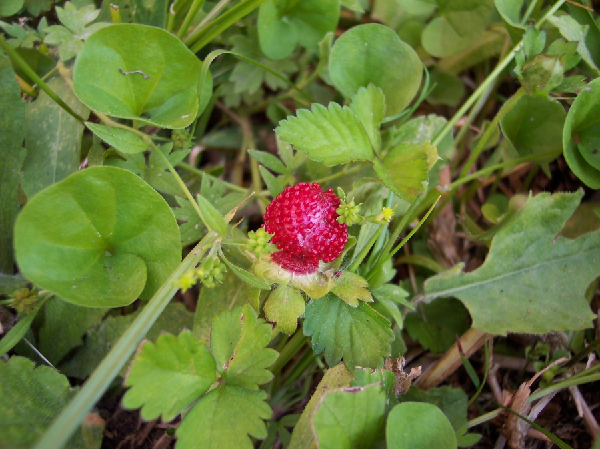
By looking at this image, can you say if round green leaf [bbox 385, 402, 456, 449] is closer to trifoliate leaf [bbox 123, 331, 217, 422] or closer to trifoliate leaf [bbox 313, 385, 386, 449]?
trifoliate leaf [bbox 313, 385, 386, 449]

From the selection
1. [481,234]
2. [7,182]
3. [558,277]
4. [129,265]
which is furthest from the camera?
[481,234]

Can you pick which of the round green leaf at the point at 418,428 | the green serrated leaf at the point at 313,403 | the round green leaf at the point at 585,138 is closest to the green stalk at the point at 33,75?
the green serrated leaf at the point at 313,403

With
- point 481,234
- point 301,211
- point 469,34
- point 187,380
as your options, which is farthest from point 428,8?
point 187,380

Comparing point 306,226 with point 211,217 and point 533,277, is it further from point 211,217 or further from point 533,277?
point 533,277

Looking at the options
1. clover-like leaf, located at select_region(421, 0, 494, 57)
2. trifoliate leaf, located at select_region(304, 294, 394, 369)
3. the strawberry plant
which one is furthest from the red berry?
clover-like leaf, located at select_region(421, 0, 494, 57)

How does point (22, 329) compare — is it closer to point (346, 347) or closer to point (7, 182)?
point (7, 182)

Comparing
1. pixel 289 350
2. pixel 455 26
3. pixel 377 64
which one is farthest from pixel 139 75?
pixel 455 26
